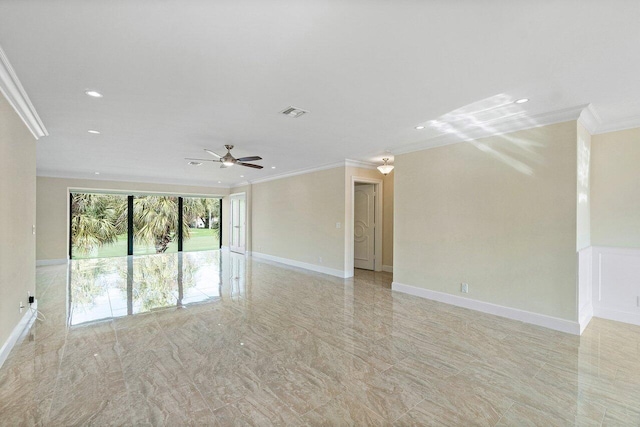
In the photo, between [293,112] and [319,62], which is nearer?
[319,62]

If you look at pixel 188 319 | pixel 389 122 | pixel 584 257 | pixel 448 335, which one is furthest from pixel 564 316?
pixel 188 319

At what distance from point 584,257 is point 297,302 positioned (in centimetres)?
377

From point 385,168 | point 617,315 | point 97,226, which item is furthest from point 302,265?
point 97,226

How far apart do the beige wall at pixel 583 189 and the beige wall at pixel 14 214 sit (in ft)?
19.3

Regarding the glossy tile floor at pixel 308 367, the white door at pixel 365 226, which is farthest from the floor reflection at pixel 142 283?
the white door at pixel 365 226

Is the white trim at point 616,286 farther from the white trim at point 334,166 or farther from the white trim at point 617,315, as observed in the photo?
the white trim at point 334,166

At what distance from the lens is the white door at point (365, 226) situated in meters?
7.02

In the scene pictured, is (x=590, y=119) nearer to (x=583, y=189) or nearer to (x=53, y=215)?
(x=583, y=189)

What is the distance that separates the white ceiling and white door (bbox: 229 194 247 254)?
619 centimetres

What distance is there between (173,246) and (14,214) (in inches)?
326

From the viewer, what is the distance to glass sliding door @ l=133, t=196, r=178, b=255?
1042cm

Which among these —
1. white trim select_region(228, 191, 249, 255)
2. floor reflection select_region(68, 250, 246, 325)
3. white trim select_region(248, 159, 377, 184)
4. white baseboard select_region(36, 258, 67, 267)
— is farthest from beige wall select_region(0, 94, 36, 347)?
white trim select_region(228, 191, 249, 255)

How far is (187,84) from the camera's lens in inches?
102

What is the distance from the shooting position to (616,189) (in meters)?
3.62
